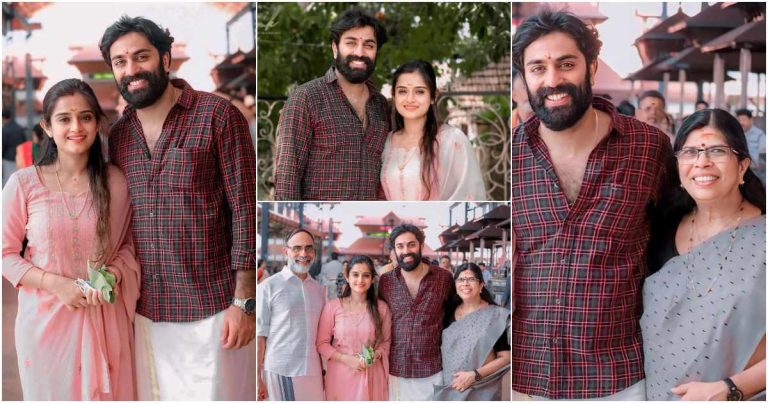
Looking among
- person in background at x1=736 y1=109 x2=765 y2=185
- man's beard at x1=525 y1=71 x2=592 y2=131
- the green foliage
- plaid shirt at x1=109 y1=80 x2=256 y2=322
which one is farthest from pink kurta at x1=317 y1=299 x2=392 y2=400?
the green foliage

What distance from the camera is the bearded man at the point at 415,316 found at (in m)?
3.91

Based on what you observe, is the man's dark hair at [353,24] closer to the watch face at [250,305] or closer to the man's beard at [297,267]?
the man's beard at [297,267]

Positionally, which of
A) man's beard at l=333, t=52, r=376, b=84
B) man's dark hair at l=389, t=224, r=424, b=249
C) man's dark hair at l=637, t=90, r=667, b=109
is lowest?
man's dark hair at l=389, t=224, r=424, b=249

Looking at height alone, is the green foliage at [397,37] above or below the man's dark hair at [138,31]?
above

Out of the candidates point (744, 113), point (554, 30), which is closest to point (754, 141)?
point (744, 113)

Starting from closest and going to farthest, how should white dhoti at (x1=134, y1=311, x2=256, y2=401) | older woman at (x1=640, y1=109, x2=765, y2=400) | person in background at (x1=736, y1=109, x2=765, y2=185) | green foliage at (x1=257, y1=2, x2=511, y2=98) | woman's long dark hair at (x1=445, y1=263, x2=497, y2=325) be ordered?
older woman at (x1=640, y1=109, x2=765, y2=400) < person in background at (x1=736, y1=109, x2=765, y2=185) < woman's long dark hair at (x1=445, y1=263, x2=497, y2=325) < white dhoti at (x1=134, y1=311, x2=256, y2=401) < green foliage at (x1=257, y1=2, x2=511, y2=98)

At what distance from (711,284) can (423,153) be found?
4.61 ft

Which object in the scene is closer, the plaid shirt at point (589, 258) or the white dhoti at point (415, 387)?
the plaid shirt at point (589, 258)

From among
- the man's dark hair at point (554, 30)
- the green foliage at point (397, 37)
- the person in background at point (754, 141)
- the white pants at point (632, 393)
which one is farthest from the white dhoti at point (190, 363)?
the person in background at point (754, 141)

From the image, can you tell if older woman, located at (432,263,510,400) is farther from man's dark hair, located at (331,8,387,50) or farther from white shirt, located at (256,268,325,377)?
man's dark hair, located at (331,8,387,50)

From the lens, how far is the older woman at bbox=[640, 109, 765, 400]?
366cm

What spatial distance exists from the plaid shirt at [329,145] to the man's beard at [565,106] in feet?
2.33

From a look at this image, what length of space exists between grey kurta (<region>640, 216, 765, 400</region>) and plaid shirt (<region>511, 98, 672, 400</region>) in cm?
11

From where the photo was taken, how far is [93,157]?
13.0ft
